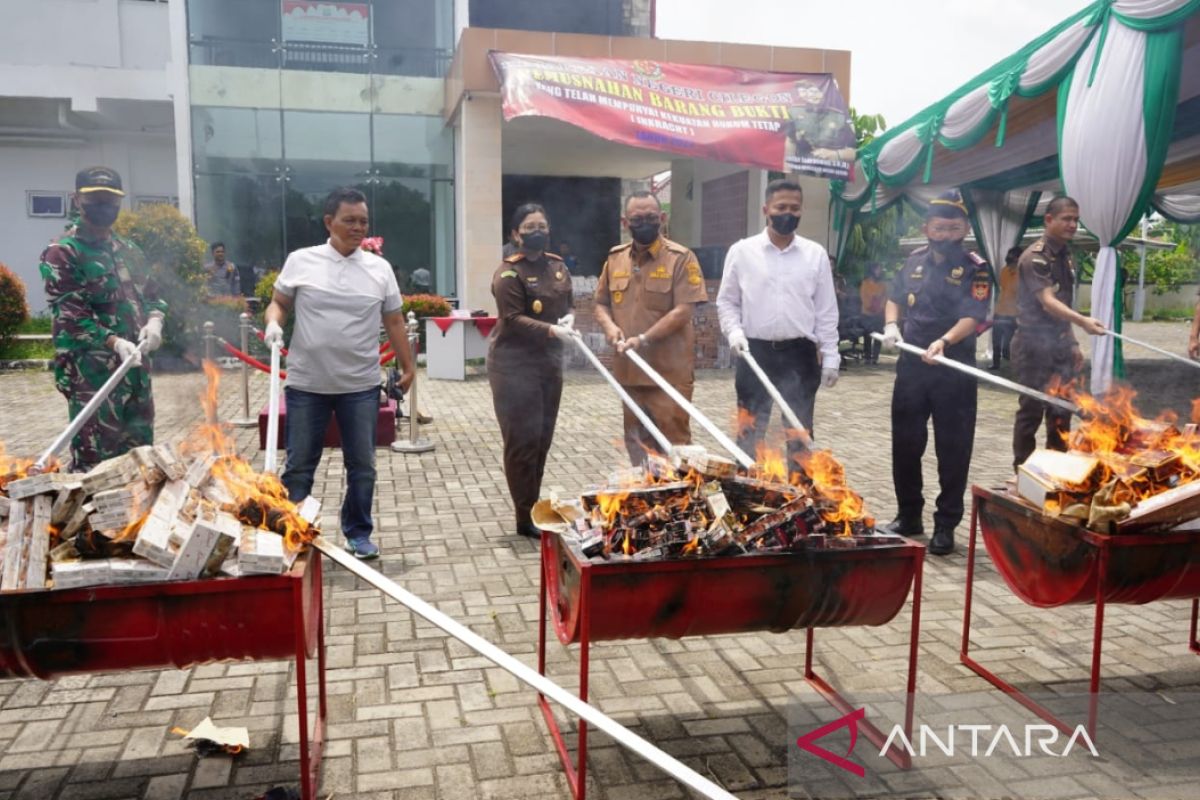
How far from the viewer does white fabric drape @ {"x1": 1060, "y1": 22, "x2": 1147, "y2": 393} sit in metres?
7.49

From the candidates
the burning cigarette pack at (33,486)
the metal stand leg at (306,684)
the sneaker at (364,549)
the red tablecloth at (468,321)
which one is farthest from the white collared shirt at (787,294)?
the red tablecloth at (468,321)

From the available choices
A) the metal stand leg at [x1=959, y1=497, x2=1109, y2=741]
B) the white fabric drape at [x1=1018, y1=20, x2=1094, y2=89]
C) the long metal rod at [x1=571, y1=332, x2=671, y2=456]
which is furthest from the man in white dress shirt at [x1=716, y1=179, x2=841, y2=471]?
the white fabric drape at [x1=1018, y1=20, x2=1094, y2=89]

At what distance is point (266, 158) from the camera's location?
661 inches

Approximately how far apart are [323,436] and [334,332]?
61 cm

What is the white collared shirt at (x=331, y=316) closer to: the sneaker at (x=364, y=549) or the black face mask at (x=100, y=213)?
the sneaker at (x=364, y=549)

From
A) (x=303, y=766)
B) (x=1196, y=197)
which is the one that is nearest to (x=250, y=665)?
(x=303, y=766)

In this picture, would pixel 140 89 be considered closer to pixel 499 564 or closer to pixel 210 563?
pixel 499 564

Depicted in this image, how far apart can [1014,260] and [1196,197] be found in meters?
2.60

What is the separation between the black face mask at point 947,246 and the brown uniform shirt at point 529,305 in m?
2.23

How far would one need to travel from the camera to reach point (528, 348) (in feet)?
17.5

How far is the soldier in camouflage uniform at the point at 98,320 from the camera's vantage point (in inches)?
184

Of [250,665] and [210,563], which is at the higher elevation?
[210,563]

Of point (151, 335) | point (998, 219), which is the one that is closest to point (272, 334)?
point (151, 335)

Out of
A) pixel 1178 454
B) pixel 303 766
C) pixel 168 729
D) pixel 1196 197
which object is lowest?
pixel 168 729
